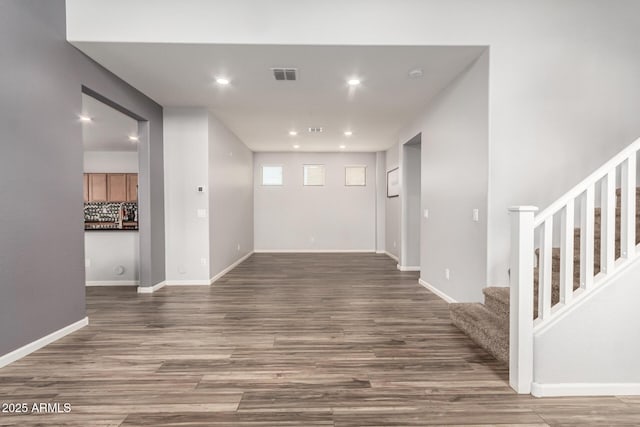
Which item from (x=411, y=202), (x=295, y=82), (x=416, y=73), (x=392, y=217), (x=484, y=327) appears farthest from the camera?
(x=392, y=217)

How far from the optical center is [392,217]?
7.63m

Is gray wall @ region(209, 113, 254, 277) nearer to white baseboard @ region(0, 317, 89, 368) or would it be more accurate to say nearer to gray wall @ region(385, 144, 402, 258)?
white baseboard @ region(0, 317, 89, 368)

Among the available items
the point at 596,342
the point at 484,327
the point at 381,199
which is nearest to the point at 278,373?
the point at 484,327

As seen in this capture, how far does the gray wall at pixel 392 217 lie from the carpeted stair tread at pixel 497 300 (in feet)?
13.6

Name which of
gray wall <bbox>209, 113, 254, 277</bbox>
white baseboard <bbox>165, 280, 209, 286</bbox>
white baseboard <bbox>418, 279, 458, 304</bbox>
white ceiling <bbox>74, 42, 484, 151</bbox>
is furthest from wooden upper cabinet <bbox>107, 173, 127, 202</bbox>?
white baseboard <bbox>418, 279, 458, 304</bbox>

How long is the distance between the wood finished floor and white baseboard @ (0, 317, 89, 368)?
64 millimetres

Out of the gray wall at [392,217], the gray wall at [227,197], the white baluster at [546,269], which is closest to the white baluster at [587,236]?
the white baluster at [546,269]

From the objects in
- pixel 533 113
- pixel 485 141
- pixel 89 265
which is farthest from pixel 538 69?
pixel 89 265

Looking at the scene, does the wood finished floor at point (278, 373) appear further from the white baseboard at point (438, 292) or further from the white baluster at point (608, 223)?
the white baluster at point (608, 223)

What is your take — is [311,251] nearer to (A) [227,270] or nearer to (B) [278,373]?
(A) [227,270]

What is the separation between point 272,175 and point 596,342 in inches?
297

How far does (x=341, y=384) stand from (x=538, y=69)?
3.30m

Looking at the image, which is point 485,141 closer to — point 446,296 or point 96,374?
point 446,296

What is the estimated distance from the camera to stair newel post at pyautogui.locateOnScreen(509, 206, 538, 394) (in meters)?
1.91
